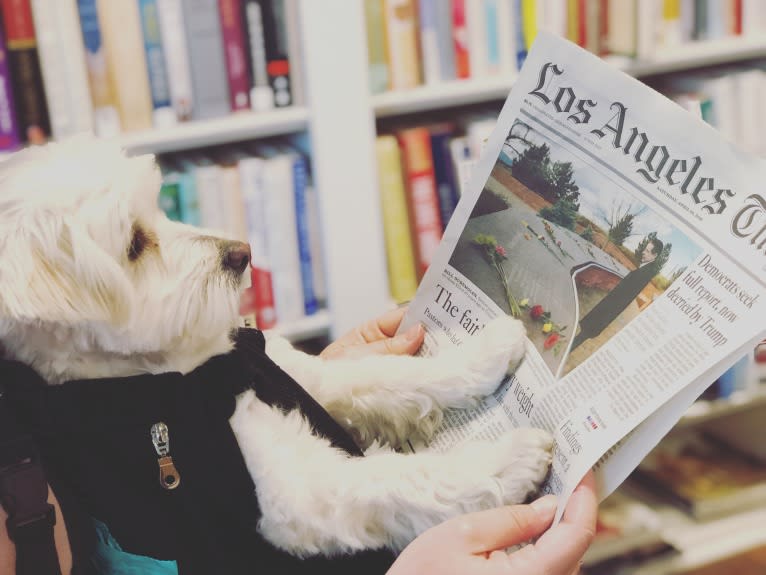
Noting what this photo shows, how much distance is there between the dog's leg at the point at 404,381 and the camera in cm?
72

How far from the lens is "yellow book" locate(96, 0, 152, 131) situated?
3.66 ft

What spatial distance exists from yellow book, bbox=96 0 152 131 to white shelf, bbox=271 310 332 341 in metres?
0.38

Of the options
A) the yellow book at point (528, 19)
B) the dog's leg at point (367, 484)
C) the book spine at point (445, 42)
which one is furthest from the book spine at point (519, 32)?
the dog's leg at point (367, 484)

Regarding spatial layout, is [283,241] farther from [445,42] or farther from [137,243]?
[137,243]

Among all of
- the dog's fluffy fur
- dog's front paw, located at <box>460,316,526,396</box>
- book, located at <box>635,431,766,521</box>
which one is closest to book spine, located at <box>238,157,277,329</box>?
the dog's fluffy fur

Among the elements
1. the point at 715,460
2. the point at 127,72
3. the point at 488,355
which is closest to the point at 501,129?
the point at 488,355

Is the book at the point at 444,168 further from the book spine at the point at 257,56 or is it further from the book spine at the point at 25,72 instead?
the book spine at the point at 25,72

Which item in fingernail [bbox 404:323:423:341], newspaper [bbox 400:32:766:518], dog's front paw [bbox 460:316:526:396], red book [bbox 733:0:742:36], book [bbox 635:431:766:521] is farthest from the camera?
book [bbox 635:431:766:521]

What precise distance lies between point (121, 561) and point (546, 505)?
0.36 m

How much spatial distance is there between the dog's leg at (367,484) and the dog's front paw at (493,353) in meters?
0.06

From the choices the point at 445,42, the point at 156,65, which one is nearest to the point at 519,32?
the point at 445,42

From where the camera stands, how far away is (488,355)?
720 millimetres

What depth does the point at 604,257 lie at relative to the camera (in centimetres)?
65

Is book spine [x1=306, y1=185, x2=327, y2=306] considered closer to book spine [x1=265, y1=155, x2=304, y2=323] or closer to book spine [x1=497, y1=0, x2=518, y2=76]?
book spine [x1=265, y1=155, x2=304, y2=323]
